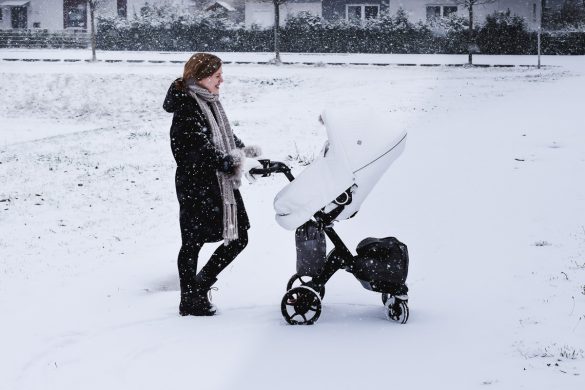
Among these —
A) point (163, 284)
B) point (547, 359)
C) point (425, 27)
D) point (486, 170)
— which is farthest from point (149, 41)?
point (547, 359)

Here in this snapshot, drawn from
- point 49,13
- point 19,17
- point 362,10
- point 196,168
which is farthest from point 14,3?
point 196,168

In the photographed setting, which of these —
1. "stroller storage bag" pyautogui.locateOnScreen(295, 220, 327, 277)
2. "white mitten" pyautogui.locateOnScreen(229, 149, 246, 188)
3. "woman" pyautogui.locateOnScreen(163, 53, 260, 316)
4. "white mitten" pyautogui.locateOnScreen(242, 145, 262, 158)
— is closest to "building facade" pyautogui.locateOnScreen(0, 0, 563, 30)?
"white mitten" pyautogui.locateOnScreen(242, 145, 262, 158)

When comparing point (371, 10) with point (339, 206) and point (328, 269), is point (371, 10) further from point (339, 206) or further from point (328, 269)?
point (339, 206)

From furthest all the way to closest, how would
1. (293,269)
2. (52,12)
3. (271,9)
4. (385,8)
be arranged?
(52,12) < (271,9) < (385,8) < (293,269)

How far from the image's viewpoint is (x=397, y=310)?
5.24 meters

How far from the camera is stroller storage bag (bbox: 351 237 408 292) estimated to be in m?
5.11

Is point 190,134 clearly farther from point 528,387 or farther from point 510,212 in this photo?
point 510,212

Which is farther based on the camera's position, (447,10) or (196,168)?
(447,10)

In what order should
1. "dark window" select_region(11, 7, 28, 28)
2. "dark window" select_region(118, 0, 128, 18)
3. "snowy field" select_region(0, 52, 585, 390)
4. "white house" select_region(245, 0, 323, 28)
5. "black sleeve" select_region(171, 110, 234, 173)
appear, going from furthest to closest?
"dark window" select_region(118, 0, 128, 18) → "dark window" select_region(11, 7, 28, 28) → "white house" select_region(245, 0, 323, 28) → "black sleeve" select_region(171, 110, 234, 173) → "snowy field" select_region(0, 52, 585, 390)

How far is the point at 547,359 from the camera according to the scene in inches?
175

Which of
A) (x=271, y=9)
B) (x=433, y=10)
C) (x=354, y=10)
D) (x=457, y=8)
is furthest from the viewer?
(x=271, y=9)

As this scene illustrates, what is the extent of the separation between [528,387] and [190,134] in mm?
2413

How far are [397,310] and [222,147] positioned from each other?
152 centimetres

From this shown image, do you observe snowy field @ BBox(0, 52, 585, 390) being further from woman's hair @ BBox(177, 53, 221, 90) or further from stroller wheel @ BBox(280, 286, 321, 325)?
woman's hair @ BBox(177, 53, 221, 90)
